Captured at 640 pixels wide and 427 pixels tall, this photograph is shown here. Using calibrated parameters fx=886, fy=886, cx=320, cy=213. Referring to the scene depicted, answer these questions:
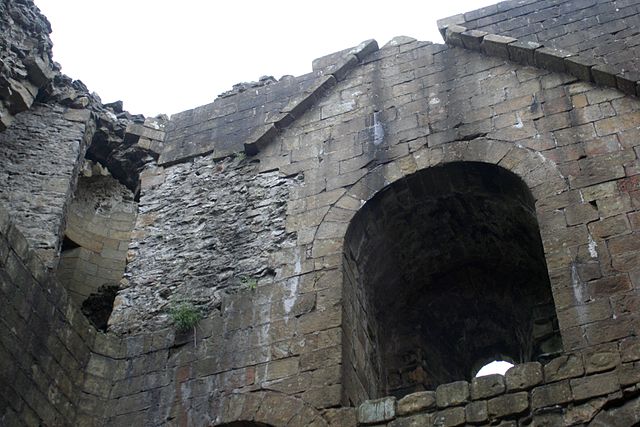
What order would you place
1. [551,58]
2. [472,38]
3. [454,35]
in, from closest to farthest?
[551,58]
[472,38]
[454,35]

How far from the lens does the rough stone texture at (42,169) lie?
907 centimetres

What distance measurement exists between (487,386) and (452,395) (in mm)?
255

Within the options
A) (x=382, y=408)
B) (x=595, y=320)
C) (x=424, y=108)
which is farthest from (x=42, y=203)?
(x=595, y=320)

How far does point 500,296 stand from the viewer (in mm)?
9039

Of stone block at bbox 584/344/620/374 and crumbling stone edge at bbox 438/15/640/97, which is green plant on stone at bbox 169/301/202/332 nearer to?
stone block at bbox 584/344/620/374

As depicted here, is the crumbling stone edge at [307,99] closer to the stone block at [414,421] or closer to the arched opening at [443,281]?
the arched opening at [443,281]

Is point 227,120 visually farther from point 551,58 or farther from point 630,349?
point 630,349

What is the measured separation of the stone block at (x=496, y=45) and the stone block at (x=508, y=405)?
3876 mm

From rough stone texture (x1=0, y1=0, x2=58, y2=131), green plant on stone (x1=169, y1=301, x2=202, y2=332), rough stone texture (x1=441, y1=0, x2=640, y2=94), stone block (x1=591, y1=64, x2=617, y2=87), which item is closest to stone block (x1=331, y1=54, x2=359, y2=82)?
rough stone texture (x1=441, y1=0, x2=640, y2=94)

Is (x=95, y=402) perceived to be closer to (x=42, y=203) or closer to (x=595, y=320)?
(x=42, y=203)

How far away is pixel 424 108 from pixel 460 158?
905mm

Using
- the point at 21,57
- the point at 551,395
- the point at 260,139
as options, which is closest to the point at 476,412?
the point at 551,395

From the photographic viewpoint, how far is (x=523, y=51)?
855 cm

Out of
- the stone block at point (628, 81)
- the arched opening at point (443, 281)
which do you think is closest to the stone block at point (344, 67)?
the arched opening at point (443, 281)
